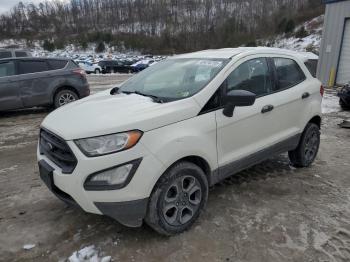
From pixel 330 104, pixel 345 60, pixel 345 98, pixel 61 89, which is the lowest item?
pixel 330 104

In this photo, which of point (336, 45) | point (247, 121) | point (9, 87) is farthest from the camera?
point (336, 45)

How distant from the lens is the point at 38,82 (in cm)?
873

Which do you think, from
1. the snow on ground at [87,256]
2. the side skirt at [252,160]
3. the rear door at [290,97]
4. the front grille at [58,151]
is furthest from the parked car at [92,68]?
the snow on ground at [87,256]

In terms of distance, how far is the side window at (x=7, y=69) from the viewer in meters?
8.52

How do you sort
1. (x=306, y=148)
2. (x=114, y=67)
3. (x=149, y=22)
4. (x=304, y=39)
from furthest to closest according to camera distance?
(x=149, y=22) < (x=304, y=39) < (x=114, y=67) < (x=306, y=148)

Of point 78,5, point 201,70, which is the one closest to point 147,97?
point 201,70

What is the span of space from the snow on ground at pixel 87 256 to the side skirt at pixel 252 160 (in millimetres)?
1303

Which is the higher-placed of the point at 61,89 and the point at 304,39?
the point at 61,89

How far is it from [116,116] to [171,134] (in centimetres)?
51

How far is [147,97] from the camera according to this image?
11.3 feet

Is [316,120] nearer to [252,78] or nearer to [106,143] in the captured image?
[252,78]

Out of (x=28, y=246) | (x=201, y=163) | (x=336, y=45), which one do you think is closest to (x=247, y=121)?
(x=201, y=163)

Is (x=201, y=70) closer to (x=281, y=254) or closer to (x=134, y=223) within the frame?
(x=134, y=223)

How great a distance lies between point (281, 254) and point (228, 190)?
1.29 meters
